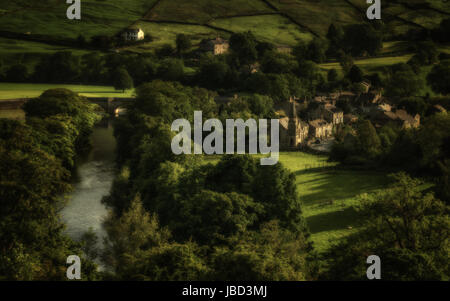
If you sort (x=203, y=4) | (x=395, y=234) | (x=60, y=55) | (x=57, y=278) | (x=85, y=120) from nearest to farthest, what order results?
(x=57, y=278), (x=395, y=234), (x=85, y=120), (x=60, y=55), (x=203, y=4)

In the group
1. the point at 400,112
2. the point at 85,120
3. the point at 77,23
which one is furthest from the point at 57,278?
the point at 77,23

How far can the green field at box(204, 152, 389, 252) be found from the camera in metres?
43.7

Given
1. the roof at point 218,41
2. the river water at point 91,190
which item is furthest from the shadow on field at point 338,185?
the roof at point 218,41

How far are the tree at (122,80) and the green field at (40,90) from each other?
1305 millimetres

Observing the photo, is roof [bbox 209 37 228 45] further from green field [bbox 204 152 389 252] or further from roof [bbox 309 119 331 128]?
green field [bbox 204 152 389 252]

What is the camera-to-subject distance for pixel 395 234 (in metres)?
28.9

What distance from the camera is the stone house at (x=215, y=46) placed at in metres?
148

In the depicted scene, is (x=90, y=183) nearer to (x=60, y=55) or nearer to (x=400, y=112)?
(x=400, y=112)

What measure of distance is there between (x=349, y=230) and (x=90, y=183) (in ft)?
93.4

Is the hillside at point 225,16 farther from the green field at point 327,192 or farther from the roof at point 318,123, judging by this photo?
the green field at point 327,192

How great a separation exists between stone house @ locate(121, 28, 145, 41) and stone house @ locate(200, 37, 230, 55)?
17.9 metres

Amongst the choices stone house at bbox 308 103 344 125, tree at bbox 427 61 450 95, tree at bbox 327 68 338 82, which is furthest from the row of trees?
tree at bbox 327 68 338 82

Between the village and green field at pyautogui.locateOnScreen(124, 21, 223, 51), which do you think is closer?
the village
